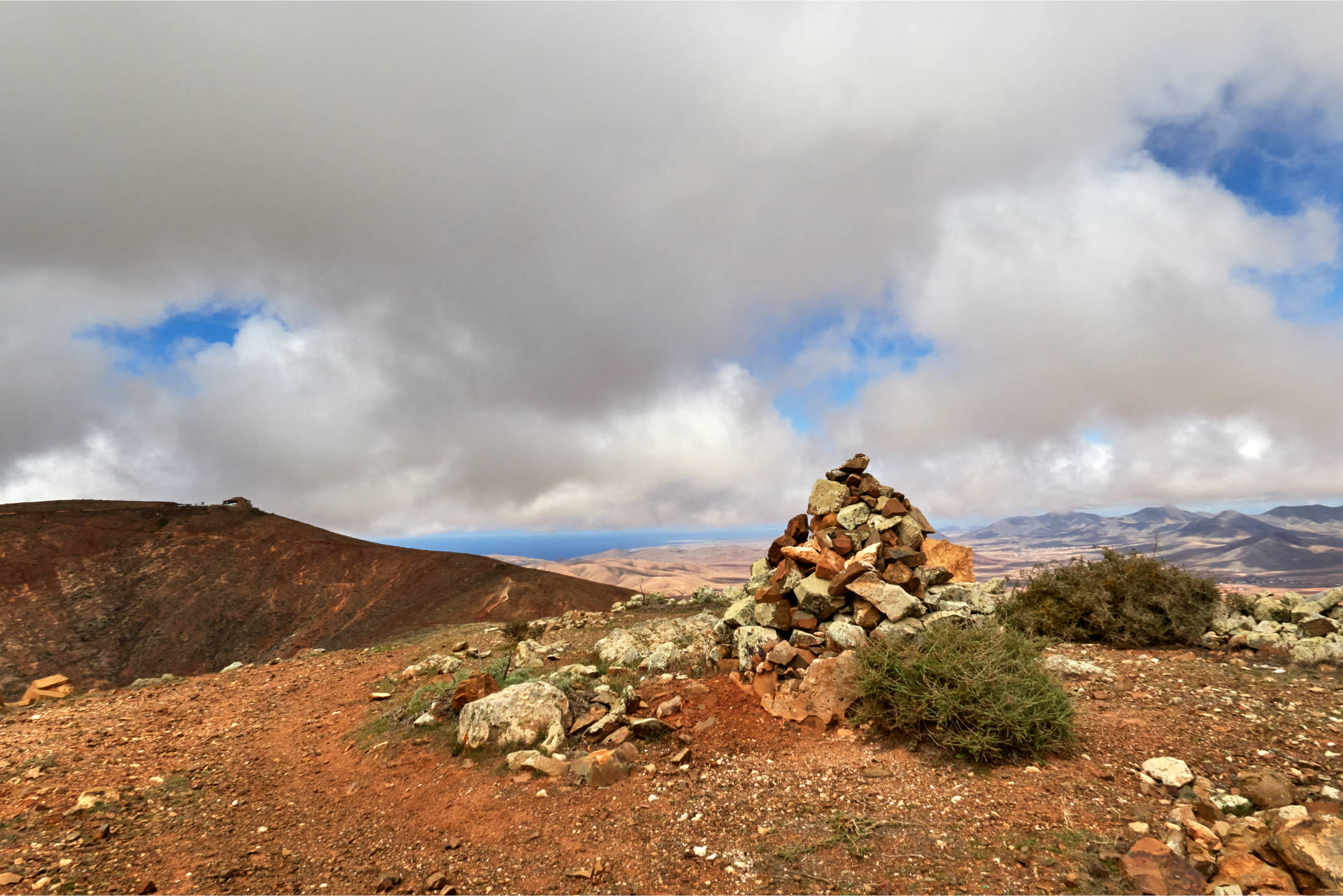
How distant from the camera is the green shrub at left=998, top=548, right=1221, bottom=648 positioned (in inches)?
472

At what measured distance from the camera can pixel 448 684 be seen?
38.7 ft

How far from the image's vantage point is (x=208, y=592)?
44.3m

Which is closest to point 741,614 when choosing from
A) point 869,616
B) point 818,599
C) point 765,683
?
point 818,599

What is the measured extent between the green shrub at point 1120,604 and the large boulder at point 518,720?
9.81 metres

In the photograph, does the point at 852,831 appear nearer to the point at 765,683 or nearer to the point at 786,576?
the point at 765,683

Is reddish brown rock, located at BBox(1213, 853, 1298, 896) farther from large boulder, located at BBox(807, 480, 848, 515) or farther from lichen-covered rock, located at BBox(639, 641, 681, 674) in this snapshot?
lichen-covered rock, located at BBox(639, 641, 681, 674)

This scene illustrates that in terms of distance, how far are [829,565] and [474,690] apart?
7.42m

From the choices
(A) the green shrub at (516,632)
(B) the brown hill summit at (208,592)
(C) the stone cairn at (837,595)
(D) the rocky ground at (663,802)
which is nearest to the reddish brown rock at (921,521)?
(C) the stone cairn at (837,595)

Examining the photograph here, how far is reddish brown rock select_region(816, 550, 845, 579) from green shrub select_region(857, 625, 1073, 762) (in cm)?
217

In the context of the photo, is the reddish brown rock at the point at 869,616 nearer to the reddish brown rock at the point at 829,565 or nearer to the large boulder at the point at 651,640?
the reddish brown rock at the point at 829,565

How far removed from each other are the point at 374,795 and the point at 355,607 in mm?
40735

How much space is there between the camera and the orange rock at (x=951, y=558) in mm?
13266

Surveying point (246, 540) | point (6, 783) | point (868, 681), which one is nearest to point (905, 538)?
point (868, 681)

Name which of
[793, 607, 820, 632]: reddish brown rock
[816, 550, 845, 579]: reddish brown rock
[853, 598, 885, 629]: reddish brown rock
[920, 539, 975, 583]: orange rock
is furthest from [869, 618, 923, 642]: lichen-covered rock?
[920, 539, 975, 583]: orange rock
